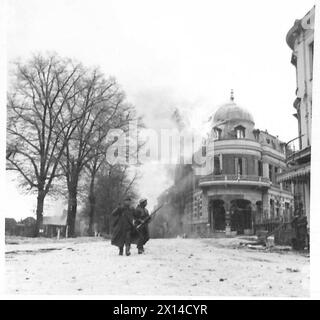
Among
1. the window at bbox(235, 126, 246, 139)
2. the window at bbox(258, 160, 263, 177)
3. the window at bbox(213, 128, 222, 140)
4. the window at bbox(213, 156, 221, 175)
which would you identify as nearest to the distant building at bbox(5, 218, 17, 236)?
the window at bbox(213, 156, 221, 175)

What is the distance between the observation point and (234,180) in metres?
3.91

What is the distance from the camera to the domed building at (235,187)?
3801mm

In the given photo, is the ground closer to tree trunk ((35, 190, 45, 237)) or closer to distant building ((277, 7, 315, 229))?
tree trunk ((35, 190, 45, 237))

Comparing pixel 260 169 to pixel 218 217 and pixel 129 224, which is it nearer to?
pixel 218 217

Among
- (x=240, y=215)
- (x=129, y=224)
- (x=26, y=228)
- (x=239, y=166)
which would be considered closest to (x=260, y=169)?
(x=239, y=166)

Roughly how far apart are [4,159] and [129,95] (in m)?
1.09

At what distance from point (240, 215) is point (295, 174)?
1.88 feet

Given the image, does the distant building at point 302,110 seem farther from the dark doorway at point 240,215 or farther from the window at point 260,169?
the dark doorway at point 240,215

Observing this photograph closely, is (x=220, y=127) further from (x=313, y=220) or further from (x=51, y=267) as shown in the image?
(x=51, y=267)

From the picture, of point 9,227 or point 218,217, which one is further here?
point 218,217

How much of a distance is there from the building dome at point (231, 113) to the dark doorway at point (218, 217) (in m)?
0.68

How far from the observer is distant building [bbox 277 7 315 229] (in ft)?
11.6

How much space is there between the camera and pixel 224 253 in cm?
362

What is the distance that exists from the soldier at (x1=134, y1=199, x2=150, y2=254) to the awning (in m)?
1.16
